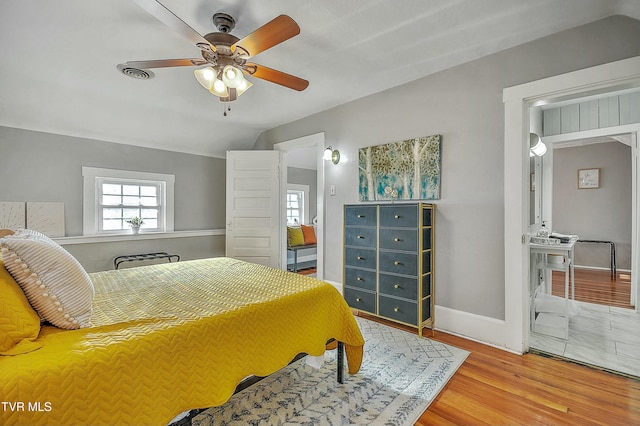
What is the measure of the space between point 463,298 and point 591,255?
15.3ft

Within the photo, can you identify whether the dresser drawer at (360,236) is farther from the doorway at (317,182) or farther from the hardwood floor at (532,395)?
the hardwood floor at (532,395)

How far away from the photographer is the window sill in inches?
133

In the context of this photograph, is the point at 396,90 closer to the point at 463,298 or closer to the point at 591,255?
the point at 463,298

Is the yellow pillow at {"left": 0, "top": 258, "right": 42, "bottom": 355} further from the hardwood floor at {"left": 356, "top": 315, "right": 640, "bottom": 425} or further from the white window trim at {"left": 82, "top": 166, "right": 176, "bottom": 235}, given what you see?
the white window trim at {"left": 82, "top": 166, "right": 176, "bottom": 235}

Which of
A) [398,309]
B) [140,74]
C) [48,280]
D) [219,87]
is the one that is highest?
[140,74]

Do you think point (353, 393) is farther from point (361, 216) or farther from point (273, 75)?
point (273, 75)

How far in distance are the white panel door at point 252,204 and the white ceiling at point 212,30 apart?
0.83m

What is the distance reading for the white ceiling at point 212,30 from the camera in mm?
1899

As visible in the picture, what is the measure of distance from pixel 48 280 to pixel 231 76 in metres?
1.47

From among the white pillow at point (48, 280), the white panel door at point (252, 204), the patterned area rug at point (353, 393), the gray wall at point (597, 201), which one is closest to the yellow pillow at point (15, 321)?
the white pillow at point (48, 280)

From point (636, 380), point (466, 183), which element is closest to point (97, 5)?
point (466, 183)

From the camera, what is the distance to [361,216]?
9.84 feet

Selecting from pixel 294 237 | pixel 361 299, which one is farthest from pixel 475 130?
pixel 294 237

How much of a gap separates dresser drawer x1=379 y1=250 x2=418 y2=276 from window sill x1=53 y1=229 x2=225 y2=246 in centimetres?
296
